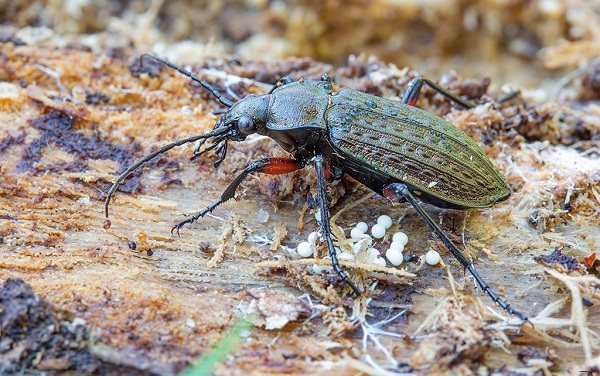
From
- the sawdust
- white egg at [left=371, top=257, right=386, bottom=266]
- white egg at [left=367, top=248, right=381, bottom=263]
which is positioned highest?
white egg at [left=367, top=248, right=381, bottom=263]

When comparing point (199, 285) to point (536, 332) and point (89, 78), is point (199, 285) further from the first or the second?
point (89, 78)

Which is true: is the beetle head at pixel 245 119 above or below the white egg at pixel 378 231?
above

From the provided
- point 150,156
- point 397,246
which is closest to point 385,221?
point 397,246

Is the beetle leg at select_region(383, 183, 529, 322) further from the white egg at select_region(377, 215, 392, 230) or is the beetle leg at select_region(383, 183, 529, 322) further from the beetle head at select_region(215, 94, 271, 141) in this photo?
the beetle head at select_region(215, 94, 271, 141)

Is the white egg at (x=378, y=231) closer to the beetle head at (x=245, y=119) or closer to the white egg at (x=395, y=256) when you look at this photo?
the white egg at (x=395, y=256)

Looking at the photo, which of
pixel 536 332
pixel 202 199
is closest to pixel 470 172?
pixel 536 332

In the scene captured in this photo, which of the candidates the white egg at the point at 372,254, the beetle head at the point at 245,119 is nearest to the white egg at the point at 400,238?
the white egg at the point at 372,254

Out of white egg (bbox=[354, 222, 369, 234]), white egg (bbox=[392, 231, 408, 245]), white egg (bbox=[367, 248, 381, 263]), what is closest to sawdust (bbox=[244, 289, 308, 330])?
white egg (bbox=[367, 248, 381, 263])
